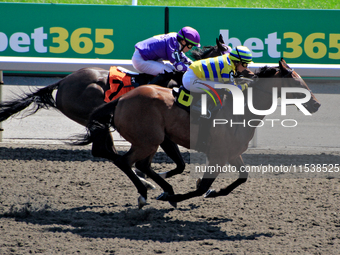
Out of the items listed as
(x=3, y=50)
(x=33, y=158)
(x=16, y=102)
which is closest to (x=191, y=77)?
(x=16, y=102)

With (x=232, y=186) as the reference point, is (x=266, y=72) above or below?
above

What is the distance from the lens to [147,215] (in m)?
4.71

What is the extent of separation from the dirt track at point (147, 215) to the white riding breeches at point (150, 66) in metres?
1.43

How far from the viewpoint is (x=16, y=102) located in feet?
20.5

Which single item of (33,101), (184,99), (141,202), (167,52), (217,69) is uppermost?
(167,52)

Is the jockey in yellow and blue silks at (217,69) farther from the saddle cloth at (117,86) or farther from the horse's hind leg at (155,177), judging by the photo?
the saddle cloth at (117,86)

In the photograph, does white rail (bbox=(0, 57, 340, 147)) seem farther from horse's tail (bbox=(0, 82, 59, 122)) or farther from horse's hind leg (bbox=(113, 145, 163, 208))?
horse's hind leg (bbox=(113, 145, 163, 208))

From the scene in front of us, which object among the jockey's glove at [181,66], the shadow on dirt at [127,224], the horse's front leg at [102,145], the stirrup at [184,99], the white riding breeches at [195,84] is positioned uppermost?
the jockey's glove at [181,66]

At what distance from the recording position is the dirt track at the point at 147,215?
400cm

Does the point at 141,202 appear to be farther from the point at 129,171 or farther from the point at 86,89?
the point at 86,89

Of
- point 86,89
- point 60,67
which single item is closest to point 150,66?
point 86,89

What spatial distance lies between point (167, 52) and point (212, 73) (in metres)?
1.26

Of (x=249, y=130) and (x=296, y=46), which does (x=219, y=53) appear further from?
(x=296, y=46)

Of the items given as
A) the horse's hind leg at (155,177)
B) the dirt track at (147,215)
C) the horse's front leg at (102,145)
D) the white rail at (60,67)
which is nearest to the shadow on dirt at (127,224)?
the dirt track at (147,215)
